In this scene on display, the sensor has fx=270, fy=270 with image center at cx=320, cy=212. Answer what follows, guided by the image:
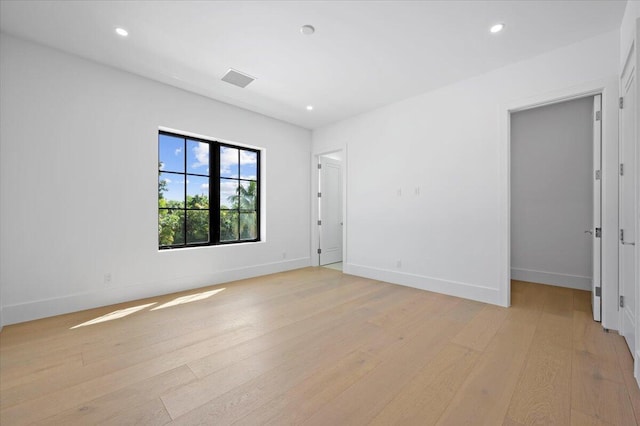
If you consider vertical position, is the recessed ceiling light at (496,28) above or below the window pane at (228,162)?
above

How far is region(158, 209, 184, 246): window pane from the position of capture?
3865 mm

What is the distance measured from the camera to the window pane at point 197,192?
4.14 meters

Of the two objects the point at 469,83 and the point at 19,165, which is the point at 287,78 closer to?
the point at 469,83

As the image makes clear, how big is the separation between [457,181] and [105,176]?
446cm

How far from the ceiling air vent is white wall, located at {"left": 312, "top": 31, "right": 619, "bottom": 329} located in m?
2.06

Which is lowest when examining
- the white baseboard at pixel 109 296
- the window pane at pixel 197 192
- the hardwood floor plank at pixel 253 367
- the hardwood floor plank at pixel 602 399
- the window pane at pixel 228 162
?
the hardwood floor plank at pixel 253 367

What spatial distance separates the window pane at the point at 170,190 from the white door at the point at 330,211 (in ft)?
8.77

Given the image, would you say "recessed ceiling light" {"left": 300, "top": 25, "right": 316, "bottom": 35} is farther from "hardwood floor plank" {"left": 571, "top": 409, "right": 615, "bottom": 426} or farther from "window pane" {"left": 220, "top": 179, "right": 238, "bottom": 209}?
"hardwood floor plank" {"left": 571, "top": 409, "right": 615, "bottom": 426}

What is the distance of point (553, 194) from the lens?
A: 4.23 meters

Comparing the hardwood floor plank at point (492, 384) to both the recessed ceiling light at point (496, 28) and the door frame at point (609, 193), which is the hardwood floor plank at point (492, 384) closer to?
the door frame at point (609, 193)

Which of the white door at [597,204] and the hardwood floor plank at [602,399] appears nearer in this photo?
the hardwood floor plank at [602,399]

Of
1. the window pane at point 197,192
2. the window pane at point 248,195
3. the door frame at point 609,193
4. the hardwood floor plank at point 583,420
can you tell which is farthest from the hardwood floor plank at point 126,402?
the door frame at point 609,193

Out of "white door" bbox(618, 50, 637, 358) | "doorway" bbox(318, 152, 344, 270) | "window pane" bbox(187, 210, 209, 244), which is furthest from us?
"doorway" bbox(318, 152, 344, 270)

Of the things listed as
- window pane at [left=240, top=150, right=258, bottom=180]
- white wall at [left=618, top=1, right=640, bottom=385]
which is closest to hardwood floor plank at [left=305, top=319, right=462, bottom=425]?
white wall at [left=618, top=1, right=640, bottom=385]
